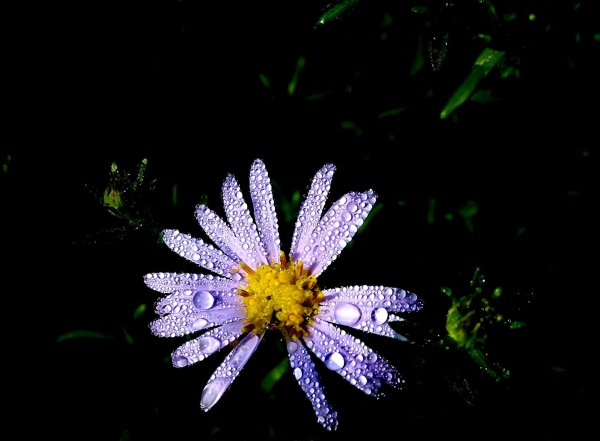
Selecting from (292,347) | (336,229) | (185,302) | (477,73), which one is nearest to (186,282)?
(185,302)

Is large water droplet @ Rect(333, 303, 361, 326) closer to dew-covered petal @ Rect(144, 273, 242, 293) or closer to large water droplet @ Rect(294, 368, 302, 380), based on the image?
large water droplet @ Rect(294, 368, 302, 380)

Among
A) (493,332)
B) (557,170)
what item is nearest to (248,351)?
(493,332)

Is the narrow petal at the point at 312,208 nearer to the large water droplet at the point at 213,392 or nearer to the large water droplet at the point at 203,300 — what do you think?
the large water droplet at the point at 203,300

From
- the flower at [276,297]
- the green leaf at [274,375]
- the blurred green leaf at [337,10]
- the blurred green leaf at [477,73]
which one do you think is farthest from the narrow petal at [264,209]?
the blurred green leaf at [477,73]

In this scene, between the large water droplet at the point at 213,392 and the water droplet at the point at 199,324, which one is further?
the water droplet at the point at 199,324

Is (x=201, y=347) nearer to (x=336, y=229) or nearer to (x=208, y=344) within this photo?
(x=208, y=344)

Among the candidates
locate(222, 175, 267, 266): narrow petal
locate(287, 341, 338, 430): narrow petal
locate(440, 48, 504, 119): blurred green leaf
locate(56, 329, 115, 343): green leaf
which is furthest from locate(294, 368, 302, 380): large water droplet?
locate(440, 48, 504, 119): blurred green leaf

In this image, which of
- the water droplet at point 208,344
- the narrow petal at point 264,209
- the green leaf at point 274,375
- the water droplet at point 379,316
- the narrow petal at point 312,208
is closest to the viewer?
the water droplet at point 379,316
